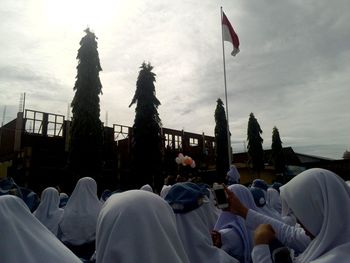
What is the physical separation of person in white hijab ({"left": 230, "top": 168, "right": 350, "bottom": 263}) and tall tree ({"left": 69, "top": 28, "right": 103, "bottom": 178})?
16.0 metres

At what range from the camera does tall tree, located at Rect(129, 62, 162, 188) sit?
1992 centimetres

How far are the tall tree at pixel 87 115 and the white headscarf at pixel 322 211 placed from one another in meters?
16.1

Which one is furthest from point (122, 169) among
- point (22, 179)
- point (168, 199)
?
point (168, 199)

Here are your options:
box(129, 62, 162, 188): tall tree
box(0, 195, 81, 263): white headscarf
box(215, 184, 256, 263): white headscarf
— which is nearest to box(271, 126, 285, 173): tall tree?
box(129, 62, 162, 188): tall tree

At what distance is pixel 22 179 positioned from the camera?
20.6m

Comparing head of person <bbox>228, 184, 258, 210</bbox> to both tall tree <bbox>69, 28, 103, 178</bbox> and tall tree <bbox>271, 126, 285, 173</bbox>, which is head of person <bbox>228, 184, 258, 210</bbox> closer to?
tall tree <bbox>69, 28, 103, 178</bbox>

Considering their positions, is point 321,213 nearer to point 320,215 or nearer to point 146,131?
point 320,215

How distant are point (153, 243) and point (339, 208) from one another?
1.12 meters

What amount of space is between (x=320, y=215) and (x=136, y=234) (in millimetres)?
1144

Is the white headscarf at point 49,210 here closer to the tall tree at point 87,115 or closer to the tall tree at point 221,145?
the tall tree at point 87,115

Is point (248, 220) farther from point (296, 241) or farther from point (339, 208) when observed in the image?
point (339, 208)

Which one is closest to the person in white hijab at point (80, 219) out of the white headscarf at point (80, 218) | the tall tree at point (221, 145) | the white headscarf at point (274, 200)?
the white headscarf at point (80, 218)

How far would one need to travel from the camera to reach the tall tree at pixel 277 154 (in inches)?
1245

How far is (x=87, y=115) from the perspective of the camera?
699 inches
